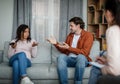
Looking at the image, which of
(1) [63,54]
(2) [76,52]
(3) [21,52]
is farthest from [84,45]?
(3) [21,52]

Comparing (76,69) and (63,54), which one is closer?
(76,69)

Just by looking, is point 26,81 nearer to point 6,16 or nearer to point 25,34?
point 25,34

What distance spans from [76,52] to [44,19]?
2.03m

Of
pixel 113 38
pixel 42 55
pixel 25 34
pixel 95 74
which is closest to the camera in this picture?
pixel 113 38

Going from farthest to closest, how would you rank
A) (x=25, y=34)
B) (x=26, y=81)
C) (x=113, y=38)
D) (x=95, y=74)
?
(x=25, y=34), (x=26, y=81), (x=95, y=74), (x=113, y=38)

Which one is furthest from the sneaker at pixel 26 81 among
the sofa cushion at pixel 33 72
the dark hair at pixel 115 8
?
the dark hair at pixel 115 8

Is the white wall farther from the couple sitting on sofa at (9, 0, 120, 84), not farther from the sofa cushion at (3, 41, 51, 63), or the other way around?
the couple sitting on sofa at (9, 0, 120, 84)

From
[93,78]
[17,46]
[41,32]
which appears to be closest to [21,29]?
A: [17,46]

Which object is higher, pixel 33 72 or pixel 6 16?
pixel 6 16

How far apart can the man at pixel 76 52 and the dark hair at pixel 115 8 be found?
1.77 metres

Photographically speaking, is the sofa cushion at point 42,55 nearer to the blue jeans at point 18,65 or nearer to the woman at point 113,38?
the blue jeans at point 18,65

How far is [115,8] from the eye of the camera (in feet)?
5.17

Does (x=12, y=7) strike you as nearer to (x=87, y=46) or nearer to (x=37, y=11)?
(x=37, y=11)

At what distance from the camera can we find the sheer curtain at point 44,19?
530 centimetres
